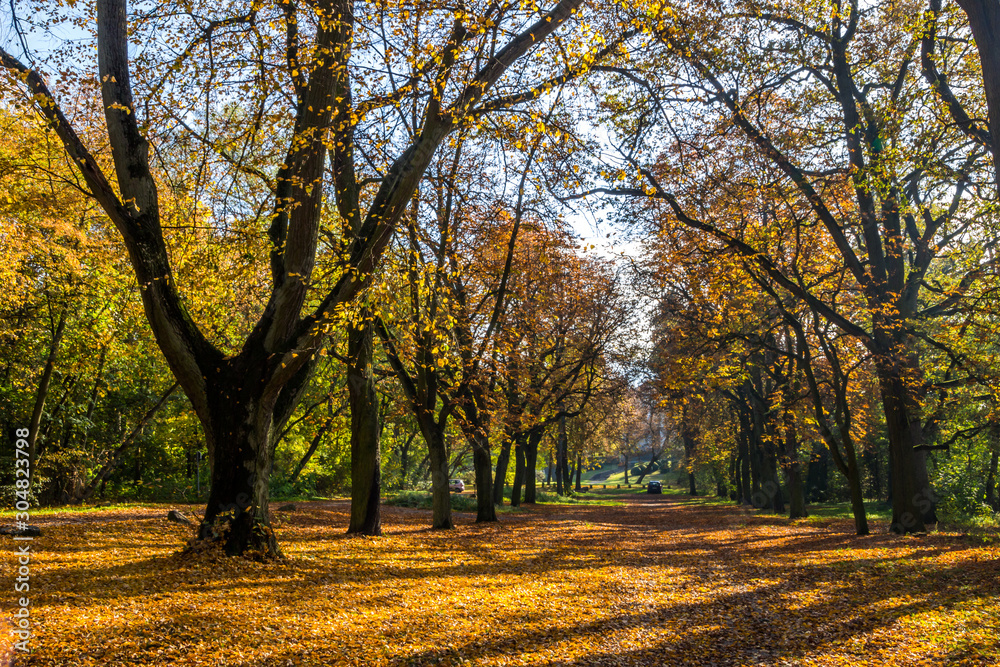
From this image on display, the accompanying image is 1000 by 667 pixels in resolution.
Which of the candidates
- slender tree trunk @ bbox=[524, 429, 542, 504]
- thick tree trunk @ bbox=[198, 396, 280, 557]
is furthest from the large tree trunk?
slender tree trunk @ bbox=[524, 429, 542, 504]

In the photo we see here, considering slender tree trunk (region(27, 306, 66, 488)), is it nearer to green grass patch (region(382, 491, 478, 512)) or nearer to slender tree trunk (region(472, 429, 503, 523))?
slender tree trunk (region(472, 429, 503, 523))

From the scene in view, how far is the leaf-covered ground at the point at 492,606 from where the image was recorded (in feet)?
16.1

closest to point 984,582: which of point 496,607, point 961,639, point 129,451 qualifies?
point 961,639

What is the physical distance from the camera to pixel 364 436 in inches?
481

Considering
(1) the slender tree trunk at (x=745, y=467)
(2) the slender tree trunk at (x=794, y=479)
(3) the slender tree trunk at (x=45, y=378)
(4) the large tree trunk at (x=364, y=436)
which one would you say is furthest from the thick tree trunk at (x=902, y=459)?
(3) the slender tree trunk at (x=45, y=378)

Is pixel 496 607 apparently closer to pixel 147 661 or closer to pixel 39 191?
pixel 147 661

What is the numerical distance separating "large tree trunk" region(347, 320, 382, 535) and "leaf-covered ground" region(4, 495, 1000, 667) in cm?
141

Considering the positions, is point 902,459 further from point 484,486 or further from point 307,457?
point 307,457

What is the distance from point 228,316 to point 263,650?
9294mm

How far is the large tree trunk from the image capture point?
478 inches

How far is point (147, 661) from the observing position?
14.2 feet

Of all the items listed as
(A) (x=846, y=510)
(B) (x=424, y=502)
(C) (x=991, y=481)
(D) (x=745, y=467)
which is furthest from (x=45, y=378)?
(C) (x=991, y=481)

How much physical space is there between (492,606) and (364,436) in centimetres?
625

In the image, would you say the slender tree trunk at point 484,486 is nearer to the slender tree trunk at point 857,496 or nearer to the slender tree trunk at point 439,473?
the slender tree trunk at point 439,473
